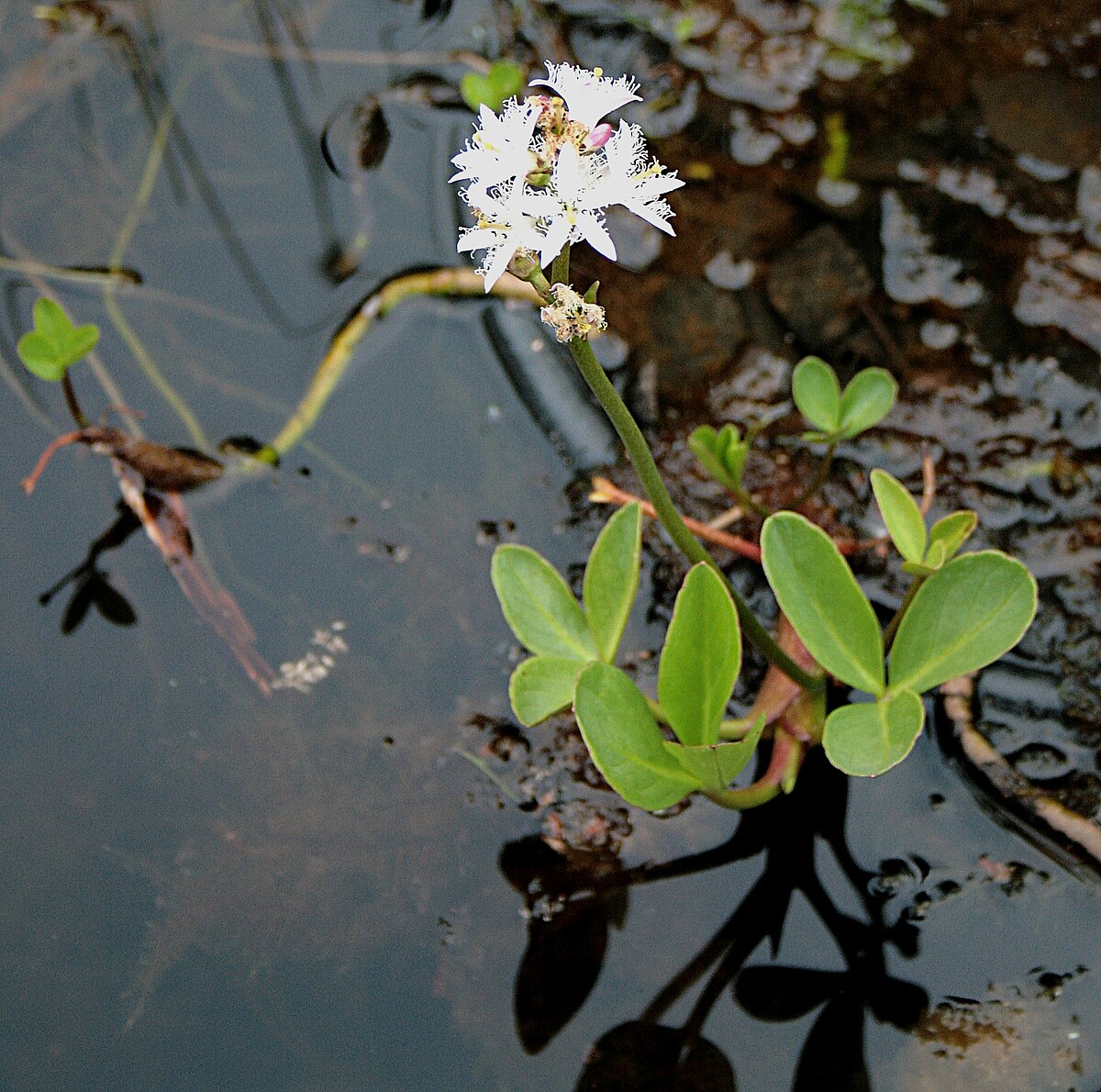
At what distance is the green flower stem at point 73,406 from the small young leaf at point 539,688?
108 cm

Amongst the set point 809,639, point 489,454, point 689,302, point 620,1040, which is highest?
point 689,302

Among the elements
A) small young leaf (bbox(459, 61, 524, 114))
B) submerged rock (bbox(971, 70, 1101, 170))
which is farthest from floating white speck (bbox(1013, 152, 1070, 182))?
small young leaf (bbox(459, 61, 524, 114))

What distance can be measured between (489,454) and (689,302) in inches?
19.9

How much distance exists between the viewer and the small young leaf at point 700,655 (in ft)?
4.41

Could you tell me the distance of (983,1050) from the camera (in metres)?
1.49

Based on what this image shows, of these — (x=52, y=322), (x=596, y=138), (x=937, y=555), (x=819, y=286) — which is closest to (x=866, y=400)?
(x=937, y=555)

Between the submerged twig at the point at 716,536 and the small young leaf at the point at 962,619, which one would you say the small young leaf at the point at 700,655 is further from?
the submerged twig at the point at 716,536

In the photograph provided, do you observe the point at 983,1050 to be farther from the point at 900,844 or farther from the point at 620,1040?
the point at 620,1040

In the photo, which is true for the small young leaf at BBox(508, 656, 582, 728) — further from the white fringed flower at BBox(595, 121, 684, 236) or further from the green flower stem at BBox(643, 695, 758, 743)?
the white fringed flower at BBox(595, 121, 684, 236)

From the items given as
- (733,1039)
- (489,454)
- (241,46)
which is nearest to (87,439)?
(489,454)

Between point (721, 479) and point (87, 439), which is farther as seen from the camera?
point (87, 439)

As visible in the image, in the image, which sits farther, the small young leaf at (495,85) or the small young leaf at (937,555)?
the small young leaf at (495,85)

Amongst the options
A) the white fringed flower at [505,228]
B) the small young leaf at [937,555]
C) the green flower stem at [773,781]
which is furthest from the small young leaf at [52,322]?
the small young leaf at [937,555]

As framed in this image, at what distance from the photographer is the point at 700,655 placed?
1.38 metres
